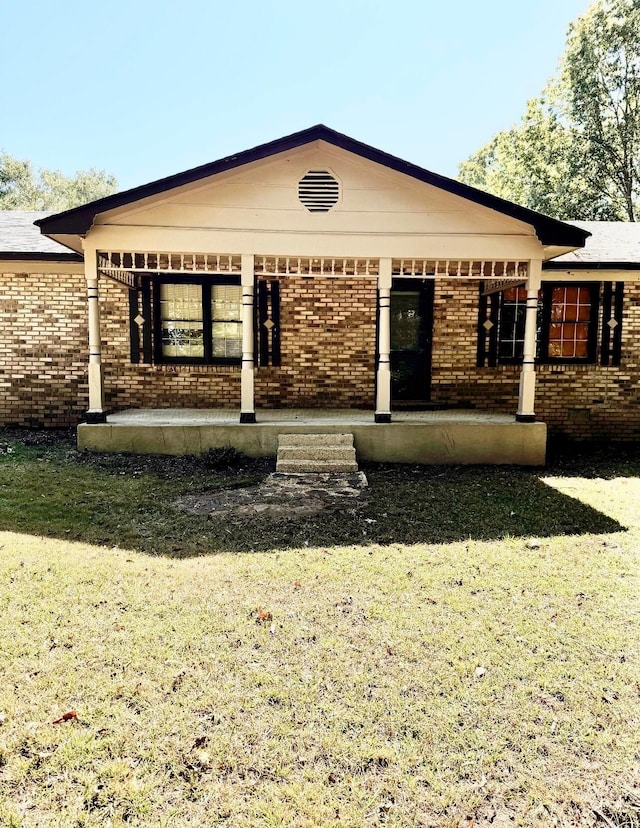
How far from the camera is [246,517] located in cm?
492

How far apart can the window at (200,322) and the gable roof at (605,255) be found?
551cm

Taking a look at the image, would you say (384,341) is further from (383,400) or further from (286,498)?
(286,498)

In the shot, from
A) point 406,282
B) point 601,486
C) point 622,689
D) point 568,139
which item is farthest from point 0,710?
point 568,139

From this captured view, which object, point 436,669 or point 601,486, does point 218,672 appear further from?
point 601,486

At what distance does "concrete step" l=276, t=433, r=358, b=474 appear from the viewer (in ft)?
21.9

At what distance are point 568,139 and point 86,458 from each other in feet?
86.4

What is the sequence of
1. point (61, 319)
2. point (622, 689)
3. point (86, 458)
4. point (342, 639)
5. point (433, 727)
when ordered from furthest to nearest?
point (61, 319)
point (86, 458)
point (342, 639)
point (622, 689)
point (433, 727)

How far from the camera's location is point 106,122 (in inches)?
1817

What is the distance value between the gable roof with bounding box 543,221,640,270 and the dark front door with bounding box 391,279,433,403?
2211 millimetres

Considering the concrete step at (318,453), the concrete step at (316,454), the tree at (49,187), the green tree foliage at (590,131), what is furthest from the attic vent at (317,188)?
the tree at (49,187)

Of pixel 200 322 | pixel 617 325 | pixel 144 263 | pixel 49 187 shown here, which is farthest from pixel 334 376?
pixel 49 187

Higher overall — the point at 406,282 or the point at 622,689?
the point at 406,282

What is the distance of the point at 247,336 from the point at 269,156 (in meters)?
2.41

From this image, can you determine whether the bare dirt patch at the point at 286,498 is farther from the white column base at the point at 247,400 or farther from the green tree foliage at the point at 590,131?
the green tree foliage at the point at 590,131
